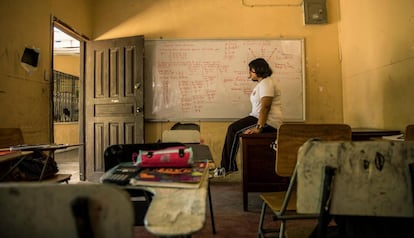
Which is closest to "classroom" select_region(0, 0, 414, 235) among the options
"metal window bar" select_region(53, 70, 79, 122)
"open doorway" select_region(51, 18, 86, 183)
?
"open doorway" select_region(51, 18, 86, 183)

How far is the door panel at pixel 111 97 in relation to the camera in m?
3.91

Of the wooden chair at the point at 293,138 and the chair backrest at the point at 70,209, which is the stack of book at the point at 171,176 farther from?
the wooden chair at the point at 293,138

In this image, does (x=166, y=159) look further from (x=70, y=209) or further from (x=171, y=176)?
(x=70, y=209)

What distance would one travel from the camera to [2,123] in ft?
8.25

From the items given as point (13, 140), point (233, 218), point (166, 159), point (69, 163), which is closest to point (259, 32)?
point (233, 218)

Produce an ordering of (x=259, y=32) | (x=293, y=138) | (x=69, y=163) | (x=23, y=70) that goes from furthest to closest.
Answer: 1. (x=69, y=163)
2. (x=259, y=32)
3. (x=23, y=70)
4. (x=293, y=138)

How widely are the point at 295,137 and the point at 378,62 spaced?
2092 millimetres

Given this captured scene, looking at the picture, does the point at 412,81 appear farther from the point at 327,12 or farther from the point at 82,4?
the point at 82,4

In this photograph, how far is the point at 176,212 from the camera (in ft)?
2.14

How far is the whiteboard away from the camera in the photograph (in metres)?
4.04

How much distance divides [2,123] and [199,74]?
2.38 m

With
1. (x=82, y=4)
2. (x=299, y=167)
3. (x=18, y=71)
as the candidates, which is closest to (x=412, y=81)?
(x=299, y=167)

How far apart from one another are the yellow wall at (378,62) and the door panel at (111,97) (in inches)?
111

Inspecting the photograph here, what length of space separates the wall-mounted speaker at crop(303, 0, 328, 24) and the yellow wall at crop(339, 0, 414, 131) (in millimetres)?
264
